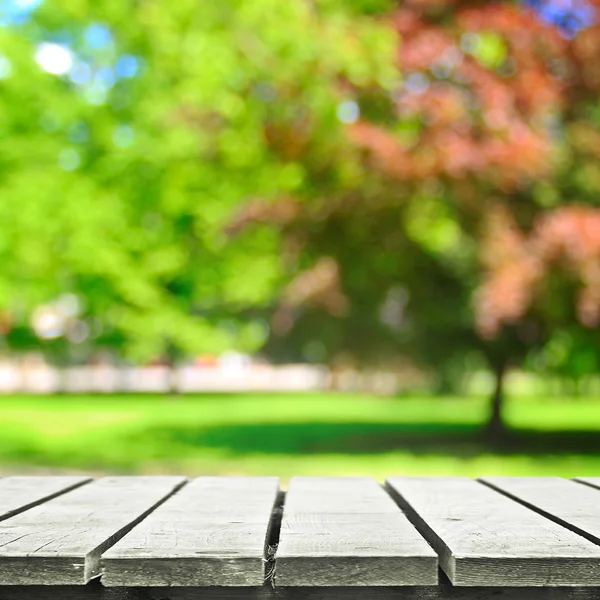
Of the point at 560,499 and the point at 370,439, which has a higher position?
the point at 560,499

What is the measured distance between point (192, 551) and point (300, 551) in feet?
0.68

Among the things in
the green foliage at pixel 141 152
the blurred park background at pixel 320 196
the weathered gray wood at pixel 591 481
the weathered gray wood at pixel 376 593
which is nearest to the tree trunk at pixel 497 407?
the blurred park background at pixel 320 196

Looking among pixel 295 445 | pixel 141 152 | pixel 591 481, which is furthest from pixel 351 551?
pixel 295 445

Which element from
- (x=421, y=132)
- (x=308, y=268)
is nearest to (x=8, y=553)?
(x=421, y=132)

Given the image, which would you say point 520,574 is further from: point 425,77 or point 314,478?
point 425,77

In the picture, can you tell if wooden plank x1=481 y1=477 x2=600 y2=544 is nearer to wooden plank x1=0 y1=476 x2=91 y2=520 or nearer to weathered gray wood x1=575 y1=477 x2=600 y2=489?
weathered gray wood x1=575 y1=477 x2=600 y2=489

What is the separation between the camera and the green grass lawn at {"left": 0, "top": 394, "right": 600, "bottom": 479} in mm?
12547

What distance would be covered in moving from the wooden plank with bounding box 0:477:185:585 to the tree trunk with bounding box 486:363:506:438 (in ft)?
48.7

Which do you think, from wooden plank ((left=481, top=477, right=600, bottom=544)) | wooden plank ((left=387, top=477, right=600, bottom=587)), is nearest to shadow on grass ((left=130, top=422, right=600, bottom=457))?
wooden plank ((left=481, top=477, right=600, bottom=544))

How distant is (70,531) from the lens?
80.0 inches

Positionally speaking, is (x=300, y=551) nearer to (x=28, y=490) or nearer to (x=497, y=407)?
(x=28, y=490)

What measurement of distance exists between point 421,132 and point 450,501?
986 cm

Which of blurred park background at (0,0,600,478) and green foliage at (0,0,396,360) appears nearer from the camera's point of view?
blurred park background at (0,0,600,478)

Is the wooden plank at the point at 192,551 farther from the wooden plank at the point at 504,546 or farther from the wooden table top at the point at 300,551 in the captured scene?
the wooden plank at the point at 504,546
